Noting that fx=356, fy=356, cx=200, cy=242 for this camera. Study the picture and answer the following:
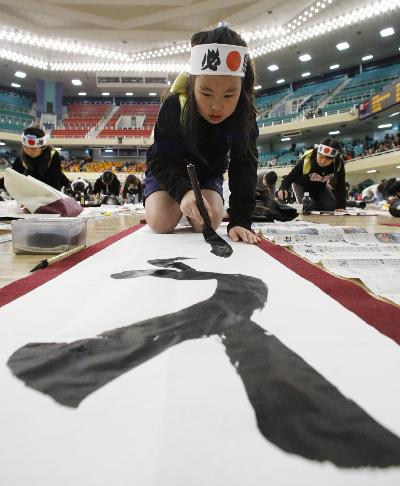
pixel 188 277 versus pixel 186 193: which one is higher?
pixel 186 193

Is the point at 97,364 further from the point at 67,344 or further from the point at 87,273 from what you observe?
the point at 87,273

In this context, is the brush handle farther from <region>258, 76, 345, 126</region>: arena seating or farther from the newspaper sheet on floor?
<region>258, 76, 345, 126</region>: arena seating

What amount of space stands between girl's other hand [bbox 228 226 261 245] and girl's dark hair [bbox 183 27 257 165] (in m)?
0.32

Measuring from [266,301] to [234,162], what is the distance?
96cm

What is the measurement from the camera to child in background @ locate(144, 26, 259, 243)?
1.13 m

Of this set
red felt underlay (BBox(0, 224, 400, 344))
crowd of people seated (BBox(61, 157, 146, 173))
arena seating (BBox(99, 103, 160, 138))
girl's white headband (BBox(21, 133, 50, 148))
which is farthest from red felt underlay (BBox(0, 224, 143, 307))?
arena seating (BBox(99, 103, 160, 138))

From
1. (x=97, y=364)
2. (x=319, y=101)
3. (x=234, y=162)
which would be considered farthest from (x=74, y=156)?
(x=97, y=364)

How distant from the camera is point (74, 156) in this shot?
16.8m

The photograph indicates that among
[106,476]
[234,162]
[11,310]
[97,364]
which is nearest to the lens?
[106,476]

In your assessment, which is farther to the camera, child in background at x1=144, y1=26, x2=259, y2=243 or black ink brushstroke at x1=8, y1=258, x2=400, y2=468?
child in background at x1=144, y1=26, x2=259, y2=243

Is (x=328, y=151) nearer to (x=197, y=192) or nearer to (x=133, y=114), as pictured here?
(x=197, y=192)

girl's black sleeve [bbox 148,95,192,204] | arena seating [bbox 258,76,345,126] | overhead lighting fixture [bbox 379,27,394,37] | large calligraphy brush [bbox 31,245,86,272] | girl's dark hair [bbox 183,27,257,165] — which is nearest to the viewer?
large calligraphy brush [bbox 31,245,86,272]

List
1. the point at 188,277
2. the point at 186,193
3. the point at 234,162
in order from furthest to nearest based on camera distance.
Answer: the point at 234,162, the point at 186,193, the point at 188,277

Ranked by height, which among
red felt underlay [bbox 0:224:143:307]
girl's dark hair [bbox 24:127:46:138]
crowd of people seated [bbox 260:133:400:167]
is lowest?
red felt underlay [bbox 0:224:143:307]
